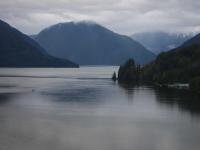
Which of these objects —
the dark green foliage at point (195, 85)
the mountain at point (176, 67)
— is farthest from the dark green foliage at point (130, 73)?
the dark green foliage at point (195, 85)

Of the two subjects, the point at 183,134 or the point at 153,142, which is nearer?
the point at 153,142

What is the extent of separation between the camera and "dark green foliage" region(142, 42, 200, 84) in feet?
401

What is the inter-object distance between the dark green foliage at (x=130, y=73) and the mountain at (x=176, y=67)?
3.24 m

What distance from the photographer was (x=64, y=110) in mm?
63781

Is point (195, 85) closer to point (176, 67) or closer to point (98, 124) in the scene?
point (176, 67)

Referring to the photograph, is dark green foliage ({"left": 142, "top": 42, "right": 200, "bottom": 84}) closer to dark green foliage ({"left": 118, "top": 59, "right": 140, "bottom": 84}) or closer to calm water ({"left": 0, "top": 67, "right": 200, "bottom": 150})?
dark green foliage ({"left": 118, "top": 59, "right": 140, "bottom": 84})

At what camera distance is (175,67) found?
132875mm

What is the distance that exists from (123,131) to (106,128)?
7.45 feet

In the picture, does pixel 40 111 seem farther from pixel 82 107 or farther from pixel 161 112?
pixel 161 112

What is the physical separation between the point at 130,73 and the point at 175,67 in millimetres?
19349

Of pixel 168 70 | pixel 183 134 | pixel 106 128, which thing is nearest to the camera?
pixel 183 134

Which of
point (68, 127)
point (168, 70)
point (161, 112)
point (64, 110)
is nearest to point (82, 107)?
point (64, 110)

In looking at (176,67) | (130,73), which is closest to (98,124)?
(176,67)

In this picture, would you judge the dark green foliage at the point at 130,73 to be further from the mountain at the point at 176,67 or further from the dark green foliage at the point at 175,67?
the mountain at the point at 176,67
